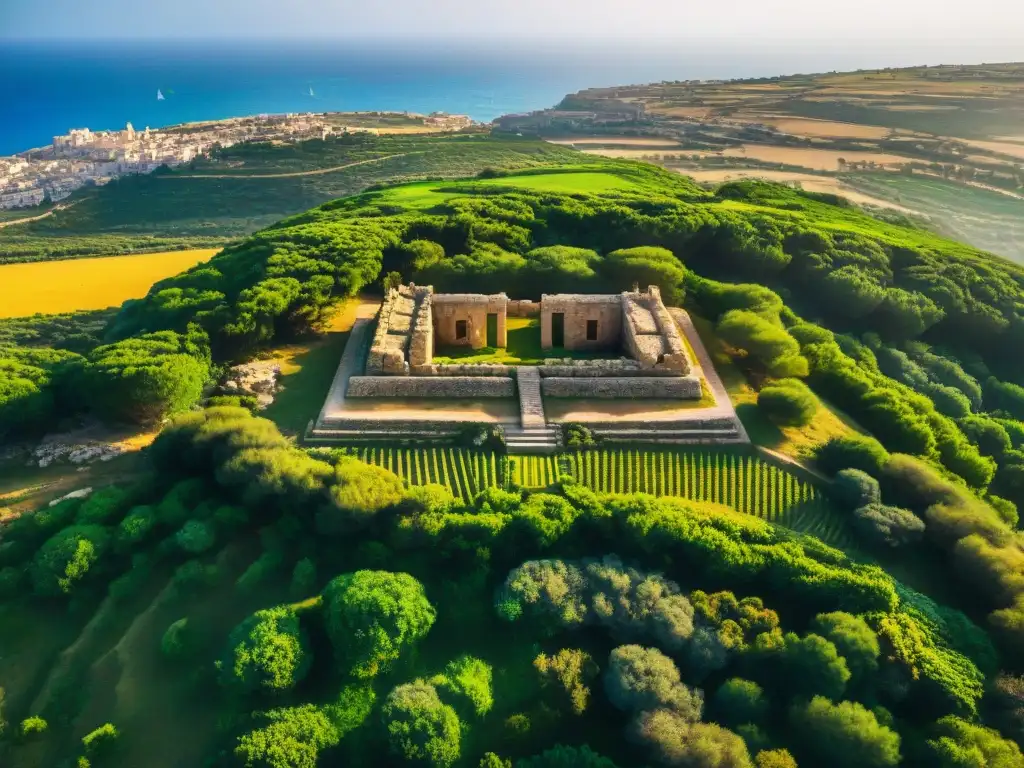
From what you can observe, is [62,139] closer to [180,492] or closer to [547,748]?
[180,492]

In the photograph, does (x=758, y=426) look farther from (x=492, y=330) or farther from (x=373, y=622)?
(x=373, y=622)

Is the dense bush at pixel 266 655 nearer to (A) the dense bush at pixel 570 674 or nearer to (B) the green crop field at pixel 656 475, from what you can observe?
(A) the dense bush at pixel 570 674

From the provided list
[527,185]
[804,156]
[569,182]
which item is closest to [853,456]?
[527,185]

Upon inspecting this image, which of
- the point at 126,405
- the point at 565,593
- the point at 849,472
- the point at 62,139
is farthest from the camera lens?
the point at 62,139

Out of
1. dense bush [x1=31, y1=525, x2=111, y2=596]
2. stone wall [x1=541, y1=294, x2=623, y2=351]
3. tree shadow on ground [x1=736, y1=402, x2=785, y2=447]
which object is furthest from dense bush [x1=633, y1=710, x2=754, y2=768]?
stone wall [x1=541, y1=294, x2=623, y2=351]

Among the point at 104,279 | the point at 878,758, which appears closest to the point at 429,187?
the point at 104,279

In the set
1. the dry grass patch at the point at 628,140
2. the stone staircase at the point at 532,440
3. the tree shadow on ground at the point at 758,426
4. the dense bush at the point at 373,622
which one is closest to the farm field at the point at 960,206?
the dry grass patch at the point at 628,140

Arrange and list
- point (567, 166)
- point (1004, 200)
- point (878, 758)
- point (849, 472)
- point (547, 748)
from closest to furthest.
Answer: point (878, 758)
point (547, 748)
point (849, 472)
point (1004, 200)
point (567, 166)
